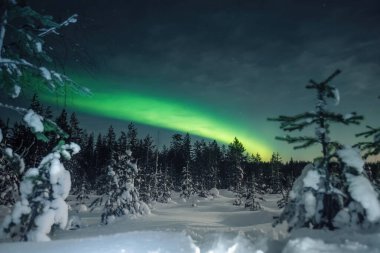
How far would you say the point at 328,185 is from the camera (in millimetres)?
6770

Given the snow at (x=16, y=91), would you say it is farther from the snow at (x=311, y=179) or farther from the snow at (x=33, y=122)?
the snow at (x=311, y=179)

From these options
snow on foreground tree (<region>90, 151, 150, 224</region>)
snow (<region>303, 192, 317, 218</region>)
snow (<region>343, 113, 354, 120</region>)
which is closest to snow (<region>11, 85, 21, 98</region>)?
snow (<region>303, 192, 317, 218</region>)

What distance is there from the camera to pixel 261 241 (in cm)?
594

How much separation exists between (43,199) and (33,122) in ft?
11.4

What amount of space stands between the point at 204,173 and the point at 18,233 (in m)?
75.5

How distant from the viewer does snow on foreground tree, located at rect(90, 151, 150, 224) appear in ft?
80.6

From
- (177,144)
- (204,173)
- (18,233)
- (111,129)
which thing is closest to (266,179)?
(204,173)

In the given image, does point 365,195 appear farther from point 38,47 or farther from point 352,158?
point 38,47

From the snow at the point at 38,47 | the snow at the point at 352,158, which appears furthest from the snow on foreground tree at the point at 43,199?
the snow at the point at 352,158

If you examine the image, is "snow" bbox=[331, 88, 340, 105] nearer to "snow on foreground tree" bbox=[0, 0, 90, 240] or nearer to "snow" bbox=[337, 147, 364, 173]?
"snow" bbox=[337, 147, 364, 173]

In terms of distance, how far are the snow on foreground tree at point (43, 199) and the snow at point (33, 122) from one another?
2335mm

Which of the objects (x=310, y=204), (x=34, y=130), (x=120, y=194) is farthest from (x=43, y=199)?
(x=120, y=194)

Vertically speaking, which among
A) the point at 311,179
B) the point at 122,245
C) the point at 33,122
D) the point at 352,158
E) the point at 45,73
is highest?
the point at 45,73

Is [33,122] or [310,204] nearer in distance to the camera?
[310,204]
